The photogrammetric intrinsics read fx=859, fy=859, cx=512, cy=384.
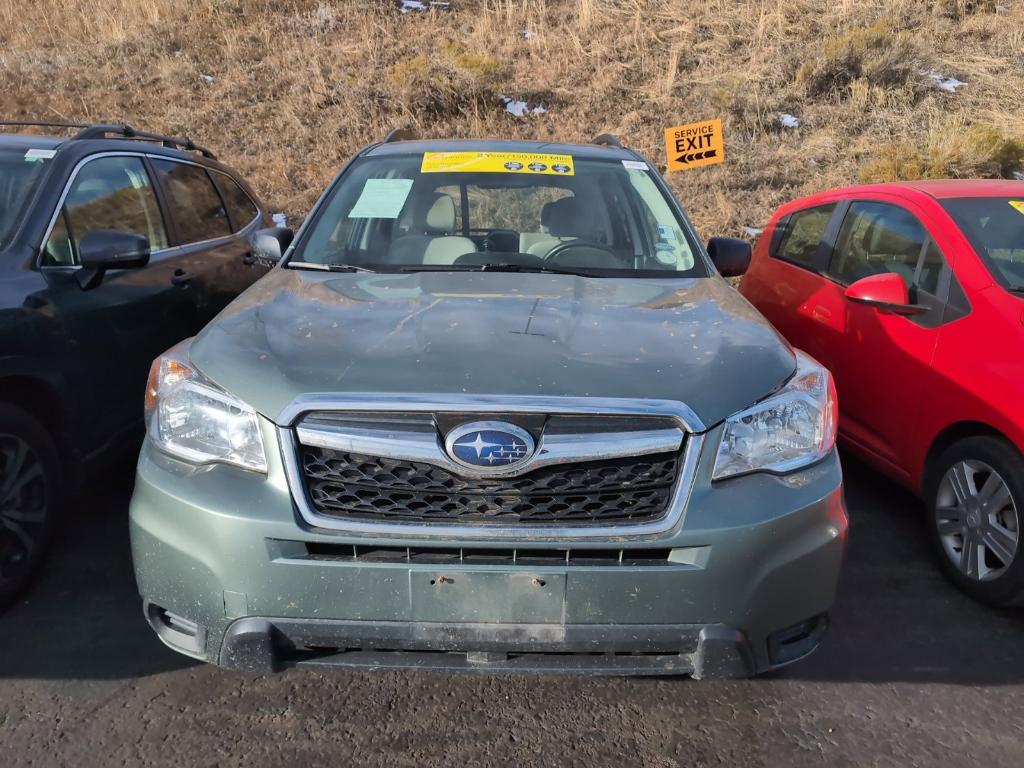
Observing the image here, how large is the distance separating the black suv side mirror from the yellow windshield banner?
75 cm

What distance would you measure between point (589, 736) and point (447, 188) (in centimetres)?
247

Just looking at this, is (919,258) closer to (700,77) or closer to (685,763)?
(685,763)

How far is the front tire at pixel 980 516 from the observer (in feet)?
10.9

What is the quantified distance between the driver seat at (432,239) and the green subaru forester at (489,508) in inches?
43.7

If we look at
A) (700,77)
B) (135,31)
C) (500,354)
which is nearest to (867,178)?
(700,77)

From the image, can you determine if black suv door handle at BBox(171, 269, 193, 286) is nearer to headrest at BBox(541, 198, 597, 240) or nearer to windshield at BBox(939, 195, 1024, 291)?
headrest at BBox(541, 198, 597, 240)

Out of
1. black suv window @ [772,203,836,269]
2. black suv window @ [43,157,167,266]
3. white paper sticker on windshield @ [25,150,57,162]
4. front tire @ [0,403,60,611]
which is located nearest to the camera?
front tire @ [0,403,60,611]

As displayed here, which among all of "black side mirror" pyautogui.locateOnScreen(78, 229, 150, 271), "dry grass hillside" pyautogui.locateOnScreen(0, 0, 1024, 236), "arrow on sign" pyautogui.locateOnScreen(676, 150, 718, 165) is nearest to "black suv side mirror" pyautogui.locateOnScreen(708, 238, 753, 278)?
"black side mirror" pyautogui.locateOnScreen(78, 229, 150, 271)

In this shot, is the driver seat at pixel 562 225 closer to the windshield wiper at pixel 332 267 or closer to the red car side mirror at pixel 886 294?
the windshield wiper at pixel 332 267

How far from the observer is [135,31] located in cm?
1850

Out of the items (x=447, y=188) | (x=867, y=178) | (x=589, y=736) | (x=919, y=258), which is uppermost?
(x=447, y=188)

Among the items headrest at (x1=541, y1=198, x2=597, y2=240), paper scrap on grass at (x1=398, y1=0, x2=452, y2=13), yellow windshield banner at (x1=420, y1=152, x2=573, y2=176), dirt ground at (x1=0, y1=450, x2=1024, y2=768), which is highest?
yellow windshield banner at (x1=420, y1=152, x2=573, y2=176)

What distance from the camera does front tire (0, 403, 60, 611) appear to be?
3242mm

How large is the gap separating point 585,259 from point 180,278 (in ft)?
7.46
